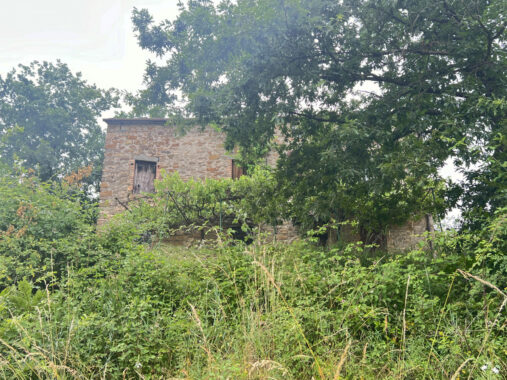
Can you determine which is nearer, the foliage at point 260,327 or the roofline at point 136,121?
the foliage at point 260,327

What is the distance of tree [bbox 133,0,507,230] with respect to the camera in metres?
6.61

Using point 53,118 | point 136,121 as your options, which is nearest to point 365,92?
point 136,121

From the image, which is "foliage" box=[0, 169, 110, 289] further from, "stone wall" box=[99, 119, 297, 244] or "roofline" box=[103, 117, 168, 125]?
"roofline" box=[103, 117, 168, 125]

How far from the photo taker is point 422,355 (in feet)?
11.6

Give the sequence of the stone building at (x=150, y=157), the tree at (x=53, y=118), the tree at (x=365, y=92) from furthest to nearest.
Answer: the tree at (x=53, y=118) < the stone building at (x=150, y=157) < the tree at (x=365, y=92)

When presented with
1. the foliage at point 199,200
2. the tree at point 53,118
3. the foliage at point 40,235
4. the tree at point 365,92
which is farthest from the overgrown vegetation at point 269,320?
the tree at point 53,118

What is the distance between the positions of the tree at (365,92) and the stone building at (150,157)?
5.80m

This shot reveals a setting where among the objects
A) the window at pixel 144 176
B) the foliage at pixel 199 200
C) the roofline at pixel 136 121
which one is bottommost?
the foliage at pixel 199 200

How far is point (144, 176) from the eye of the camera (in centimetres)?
1526

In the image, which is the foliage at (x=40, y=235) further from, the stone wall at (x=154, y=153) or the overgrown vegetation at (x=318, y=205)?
the stone wall at (x=154, y=153)

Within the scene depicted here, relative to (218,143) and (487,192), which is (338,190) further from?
(218,143)

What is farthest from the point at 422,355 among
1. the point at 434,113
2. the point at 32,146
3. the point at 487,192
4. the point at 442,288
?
the point at 32,146

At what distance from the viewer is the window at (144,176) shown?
1515 centimetres

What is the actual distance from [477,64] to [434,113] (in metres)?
1.06
